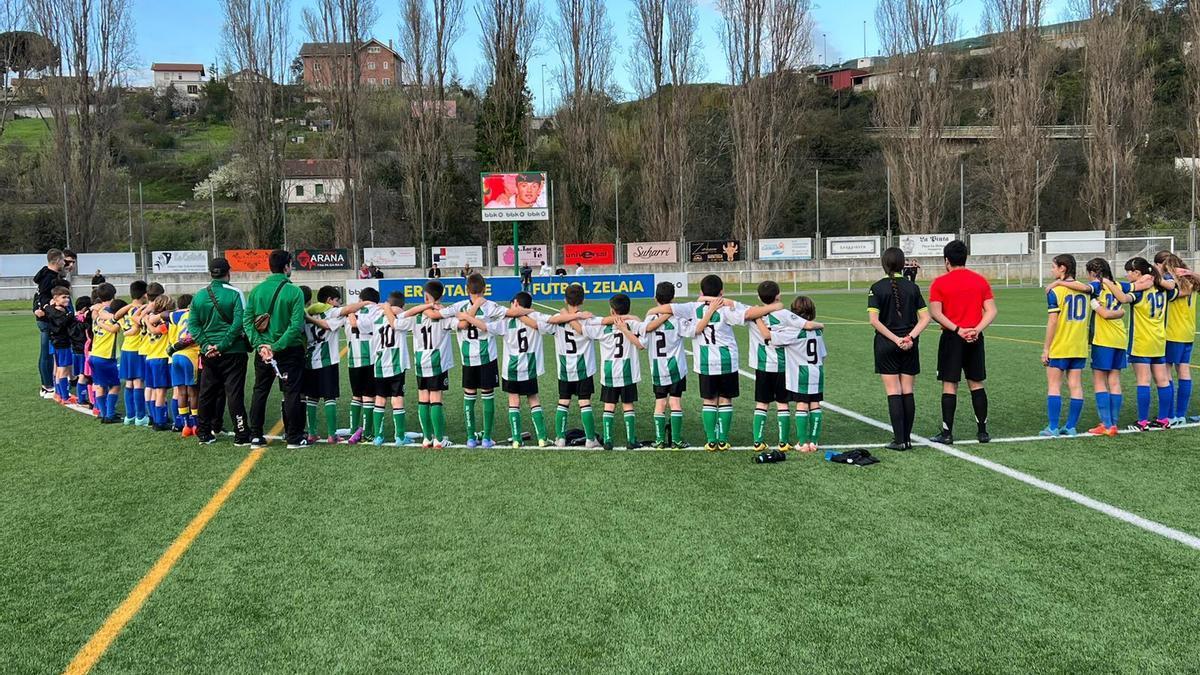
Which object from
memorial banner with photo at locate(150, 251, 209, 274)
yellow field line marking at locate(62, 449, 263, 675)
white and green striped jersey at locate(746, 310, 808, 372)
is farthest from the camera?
memorial banner with photo at locate(150, 251, 209, 274)

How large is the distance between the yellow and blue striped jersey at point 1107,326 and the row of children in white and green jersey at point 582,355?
2.84 meters

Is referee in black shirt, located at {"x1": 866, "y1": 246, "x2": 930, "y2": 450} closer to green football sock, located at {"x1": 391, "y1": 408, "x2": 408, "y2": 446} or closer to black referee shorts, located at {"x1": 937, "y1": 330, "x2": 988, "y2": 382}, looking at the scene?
black referee shorts, located at {"x1": 937, "y1": 330, "x2": 988, "y2": 382}

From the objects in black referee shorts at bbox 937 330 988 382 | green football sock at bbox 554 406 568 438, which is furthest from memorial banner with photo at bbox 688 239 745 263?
green football sock at bbox 554 406 568 438

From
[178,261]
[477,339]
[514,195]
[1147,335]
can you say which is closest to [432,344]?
[477,339]

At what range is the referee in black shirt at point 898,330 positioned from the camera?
7164 mm

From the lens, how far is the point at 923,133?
141 ft

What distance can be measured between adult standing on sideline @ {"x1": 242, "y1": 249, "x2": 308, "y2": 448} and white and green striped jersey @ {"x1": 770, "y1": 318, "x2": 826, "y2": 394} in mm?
4487

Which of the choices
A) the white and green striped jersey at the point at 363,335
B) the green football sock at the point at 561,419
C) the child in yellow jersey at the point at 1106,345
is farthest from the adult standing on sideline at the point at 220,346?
the child in yellow jersey at the point at 1106,345

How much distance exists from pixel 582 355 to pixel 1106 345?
4995 mm

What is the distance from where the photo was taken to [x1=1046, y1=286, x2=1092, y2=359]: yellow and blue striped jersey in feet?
25.0

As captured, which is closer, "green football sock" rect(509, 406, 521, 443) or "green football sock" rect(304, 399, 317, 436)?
"green football sock" rect(509, 406, 521, 443)

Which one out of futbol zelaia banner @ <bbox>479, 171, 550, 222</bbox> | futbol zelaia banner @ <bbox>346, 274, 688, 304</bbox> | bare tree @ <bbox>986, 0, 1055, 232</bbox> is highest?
bare tree @ <bbox>986, 0, 1055, 232</bbox>

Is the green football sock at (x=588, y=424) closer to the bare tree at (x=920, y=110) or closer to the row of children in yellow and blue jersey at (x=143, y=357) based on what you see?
the row of children in yellow and blue jersey at (x=143, y=357)

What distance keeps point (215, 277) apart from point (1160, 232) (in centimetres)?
4741
